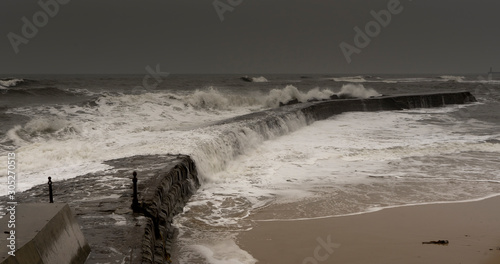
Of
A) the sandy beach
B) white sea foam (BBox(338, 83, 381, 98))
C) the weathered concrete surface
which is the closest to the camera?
the weathered concrete surface

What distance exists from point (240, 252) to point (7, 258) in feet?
9.68

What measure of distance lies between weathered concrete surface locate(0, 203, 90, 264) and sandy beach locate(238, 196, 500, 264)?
6.94 feet

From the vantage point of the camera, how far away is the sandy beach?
5.39 meters

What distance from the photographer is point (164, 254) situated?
5.25 meters

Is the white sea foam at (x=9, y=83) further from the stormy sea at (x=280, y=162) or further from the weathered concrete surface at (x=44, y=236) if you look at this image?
the weathered concrete surface at (x=44, y=236)

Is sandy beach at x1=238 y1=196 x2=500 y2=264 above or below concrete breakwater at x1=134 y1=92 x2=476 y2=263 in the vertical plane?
below

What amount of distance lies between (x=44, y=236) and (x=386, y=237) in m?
4.06

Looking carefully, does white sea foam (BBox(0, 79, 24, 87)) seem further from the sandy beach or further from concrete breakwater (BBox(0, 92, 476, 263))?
the sandy beach

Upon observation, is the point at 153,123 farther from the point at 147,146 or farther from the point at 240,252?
the point at 240,252

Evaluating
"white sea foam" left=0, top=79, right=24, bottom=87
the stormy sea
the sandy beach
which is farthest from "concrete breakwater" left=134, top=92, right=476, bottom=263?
"white sea foam" left=0, top=79, right=24, bottom=87

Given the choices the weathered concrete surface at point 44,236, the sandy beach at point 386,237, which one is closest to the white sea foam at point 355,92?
the sandy beach at point 386,237

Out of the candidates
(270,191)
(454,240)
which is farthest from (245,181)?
(454,240)

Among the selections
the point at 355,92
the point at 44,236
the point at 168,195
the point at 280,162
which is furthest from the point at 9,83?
the point at 44,236

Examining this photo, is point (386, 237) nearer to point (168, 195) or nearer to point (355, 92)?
point (168, 195)
